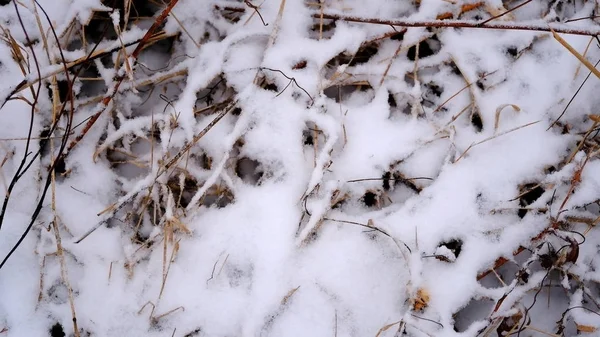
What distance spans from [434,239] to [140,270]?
2.65 ft

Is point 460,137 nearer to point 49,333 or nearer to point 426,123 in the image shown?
point 426,123

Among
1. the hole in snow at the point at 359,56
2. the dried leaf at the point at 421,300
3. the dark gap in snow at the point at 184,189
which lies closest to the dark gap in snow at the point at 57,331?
the dark gap in snow at the point at 184,189

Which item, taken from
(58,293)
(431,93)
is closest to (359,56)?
(431,93)

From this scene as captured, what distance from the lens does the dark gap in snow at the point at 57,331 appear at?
1.28 metres

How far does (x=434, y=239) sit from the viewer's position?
1.29m

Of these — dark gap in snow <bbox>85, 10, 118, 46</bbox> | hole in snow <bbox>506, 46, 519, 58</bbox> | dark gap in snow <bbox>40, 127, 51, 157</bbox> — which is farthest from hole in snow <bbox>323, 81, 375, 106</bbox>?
dark gap in snow <bbox>40, 127, 51, 157</bbox>

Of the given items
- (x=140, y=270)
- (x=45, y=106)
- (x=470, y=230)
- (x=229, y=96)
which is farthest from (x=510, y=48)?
(x=45, y=106)

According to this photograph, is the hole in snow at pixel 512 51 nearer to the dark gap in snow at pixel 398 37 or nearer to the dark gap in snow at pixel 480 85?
the dark gap in snow at pixel 480 85

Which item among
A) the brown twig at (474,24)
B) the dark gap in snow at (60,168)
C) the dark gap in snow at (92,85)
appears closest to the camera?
the brown twig at (474,24)

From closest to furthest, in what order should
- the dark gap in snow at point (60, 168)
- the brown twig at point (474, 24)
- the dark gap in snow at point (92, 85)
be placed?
the brown twig at point (474, 24), the dark gap in snow at point (60, 168), the dark gap in snow at point (92, 85)

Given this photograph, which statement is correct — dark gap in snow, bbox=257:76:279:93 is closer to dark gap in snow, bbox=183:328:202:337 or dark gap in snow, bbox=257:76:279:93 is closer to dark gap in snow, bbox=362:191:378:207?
dark gap in snow, bbox=362:191:378:207

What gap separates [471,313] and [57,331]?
1.15 metres

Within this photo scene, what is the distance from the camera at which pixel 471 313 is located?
1.34 meters

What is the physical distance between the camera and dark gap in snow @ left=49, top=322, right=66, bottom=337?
4.18ft
